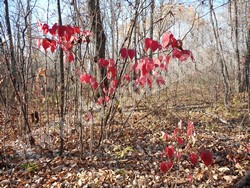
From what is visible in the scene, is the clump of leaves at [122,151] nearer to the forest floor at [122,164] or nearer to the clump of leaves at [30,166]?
the forest floor at [122,164]

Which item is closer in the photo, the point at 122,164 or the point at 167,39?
the point at 167,39

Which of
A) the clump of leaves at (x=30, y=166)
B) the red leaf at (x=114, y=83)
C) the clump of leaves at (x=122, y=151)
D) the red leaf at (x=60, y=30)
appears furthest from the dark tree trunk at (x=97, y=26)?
the clump of leaves at (x=30, y=166)

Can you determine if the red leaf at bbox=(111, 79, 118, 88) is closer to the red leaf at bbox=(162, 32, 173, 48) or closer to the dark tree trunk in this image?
the dark tree trunk

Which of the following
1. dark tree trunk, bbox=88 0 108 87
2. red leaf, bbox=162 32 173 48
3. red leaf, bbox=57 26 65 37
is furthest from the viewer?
dark tree trunk, bbox=88 0 108 87

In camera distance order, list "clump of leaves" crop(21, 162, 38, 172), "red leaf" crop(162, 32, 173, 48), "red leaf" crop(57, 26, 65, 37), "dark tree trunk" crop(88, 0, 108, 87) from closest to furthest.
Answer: "red leaf" crop(162, 32, 173, 48) < "red leaf" crop(57, 26, 65, 37) < "clump of leaves" crop(21, 162, 38, 172) < "dark tree trunk" crop(88, 0, 108, 87)

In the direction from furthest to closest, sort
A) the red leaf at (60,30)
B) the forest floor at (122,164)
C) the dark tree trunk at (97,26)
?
the dark tree trunk at (97,26) < the forest floor at (122,164) < the red leaf at (60,30)

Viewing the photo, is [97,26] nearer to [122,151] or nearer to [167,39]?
[122,151]

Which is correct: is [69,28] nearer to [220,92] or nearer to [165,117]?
[165,117]

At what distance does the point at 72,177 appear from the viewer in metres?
2.71

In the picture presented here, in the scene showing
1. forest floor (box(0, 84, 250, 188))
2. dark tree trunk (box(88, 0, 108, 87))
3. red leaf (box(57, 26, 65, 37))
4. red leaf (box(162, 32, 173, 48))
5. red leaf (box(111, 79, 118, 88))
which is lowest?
forest floor (box(0, 84, 250, 188))

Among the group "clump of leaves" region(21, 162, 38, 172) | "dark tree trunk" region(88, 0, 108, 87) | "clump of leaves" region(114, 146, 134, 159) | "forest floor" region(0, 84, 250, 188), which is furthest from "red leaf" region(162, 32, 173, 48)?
"clump of leaves" region(21, 162, 38, 172)

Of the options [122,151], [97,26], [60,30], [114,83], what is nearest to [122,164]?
[122,151]

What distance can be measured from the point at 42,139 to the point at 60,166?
875 millimetres

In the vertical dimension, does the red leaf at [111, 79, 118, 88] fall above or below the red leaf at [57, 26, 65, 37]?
below
